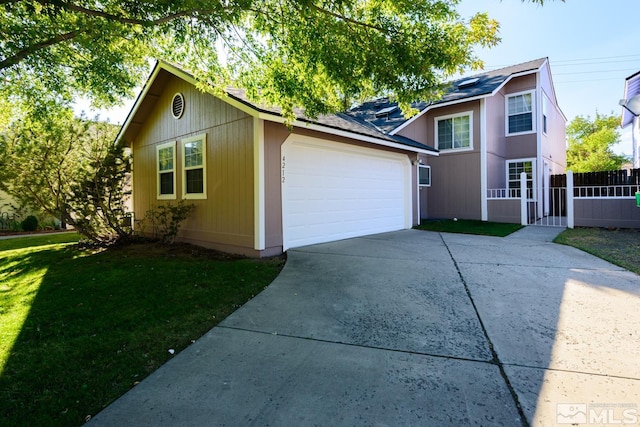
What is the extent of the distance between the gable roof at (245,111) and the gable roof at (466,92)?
2022 mm

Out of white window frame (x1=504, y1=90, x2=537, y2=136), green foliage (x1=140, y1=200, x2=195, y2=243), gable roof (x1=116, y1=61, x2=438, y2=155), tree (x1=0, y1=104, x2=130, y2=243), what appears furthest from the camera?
white window frame (x1=504, y1=90, x2=537, y2=136)

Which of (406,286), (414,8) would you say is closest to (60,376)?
(406,286)

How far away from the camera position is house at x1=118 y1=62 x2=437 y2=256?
661 cm

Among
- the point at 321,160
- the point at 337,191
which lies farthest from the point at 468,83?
the point at 321,160

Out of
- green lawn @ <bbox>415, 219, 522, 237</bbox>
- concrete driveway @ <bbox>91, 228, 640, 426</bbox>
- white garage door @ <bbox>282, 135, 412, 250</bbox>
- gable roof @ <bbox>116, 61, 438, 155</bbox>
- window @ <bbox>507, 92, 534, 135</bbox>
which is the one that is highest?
window @ <bbox>507, 92, 534, 135</bbox>

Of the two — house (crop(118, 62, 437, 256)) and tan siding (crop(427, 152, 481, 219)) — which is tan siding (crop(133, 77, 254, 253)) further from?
tan siding (crop(427, 152, 481, 219))

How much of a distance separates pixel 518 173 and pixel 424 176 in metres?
4.30

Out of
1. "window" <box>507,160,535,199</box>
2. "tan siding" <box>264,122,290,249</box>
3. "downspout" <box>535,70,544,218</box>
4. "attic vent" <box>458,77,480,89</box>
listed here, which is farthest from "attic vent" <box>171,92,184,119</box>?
"downspout" <box>535,70,544,218</box>

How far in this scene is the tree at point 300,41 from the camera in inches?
208

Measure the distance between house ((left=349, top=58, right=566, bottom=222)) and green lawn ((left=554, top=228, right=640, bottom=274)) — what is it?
313 centimetres

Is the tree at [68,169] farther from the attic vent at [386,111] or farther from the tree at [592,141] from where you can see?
the tree at [592,141]

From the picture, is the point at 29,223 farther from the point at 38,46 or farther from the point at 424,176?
the point at 424,176

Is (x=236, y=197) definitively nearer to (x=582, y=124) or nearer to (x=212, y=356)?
(x=212, y=356)

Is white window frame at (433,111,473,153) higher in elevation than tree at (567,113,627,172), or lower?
lower
